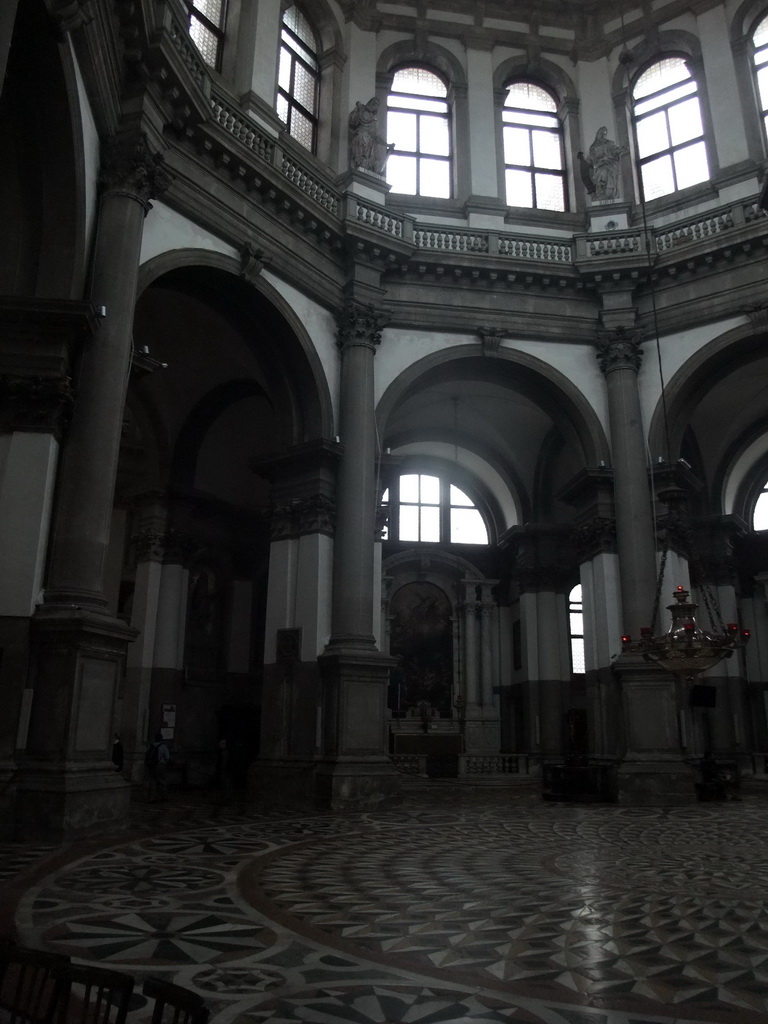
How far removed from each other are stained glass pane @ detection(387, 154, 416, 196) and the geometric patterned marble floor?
14701mm

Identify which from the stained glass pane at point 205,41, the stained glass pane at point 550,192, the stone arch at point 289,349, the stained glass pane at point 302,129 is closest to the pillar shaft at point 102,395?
the stone arch at point 289,349

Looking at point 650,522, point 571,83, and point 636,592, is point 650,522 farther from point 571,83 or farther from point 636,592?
point 571,83

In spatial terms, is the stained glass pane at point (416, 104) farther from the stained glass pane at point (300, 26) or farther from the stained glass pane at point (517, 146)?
the stained glass pane at point (300, 26)

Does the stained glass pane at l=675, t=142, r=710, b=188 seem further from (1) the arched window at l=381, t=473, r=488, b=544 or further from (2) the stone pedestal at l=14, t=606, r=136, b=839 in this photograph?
(2) the stone pedestal at l=14, t=606, r=136, b=839

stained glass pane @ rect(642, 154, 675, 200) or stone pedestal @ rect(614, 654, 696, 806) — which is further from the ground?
stained glass pane @ rect(642, 154, 675, 200)

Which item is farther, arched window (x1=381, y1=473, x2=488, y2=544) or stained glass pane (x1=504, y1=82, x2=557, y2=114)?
arched window (x1=381, y1=473, x2=488, y2=544)

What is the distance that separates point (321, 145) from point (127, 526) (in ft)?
32.4

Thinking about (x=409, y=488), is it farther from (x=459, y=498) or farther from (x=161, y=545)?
(x=161, y=545)

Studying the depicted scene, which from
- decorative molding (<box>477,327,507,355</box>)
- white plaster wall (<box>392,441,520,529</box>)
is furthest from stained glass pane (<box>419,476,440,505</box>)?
decorative molding (<box>477,327,507,355</box>)

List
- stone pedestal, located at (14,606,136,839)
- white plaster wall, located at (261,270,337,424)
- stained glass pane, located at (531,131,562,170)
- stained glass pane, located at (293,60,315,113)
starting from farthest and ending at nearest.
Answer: stained glass pane, located at (531,131,562,170) < stained glass pane, located at (293,60,315,113) < white plaster wall, located at (261,270,337,424) < stone pedestal, located at (14,606,136,839)

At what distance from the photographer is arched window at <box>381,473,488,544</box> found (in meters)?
26.8

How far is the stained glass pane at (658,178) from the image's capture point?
19.2 metres

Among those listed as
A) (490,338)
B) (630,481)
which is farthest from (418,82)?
(630,481)

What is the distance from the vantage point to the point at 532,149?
66.7ft
